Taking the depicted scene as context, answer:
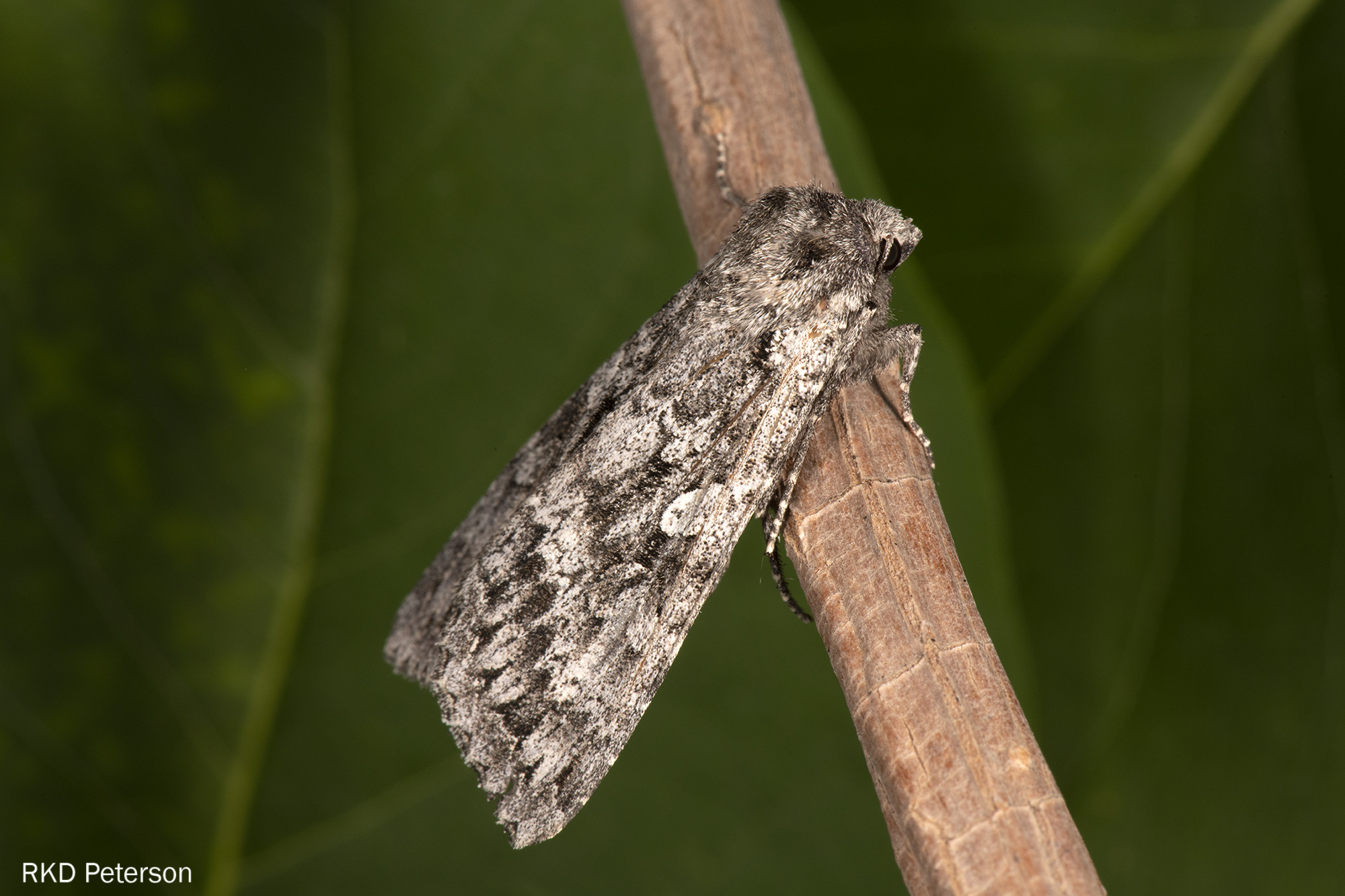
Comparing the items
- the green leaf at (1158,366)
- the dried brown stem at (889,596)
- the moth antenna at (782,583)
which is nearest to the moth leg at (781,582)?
the moth antenna at (782,583)

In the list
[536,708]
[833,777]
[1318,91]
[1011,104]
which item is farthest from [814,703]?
[1318,91]

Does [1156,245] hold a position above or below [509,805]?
above

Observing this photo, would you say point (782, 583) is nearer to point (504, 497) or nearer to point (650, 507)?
point (650, 507)

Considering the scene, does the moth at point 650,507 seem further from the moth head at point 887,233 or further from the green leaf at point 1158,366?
the green leaf at point 1158,366

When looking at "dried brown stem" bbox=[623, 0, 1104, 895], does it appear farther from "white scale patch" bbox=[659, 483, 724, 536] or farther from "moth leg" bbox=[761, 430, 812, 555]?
"white scale patch" bbox=[659, 483, 724, 536]

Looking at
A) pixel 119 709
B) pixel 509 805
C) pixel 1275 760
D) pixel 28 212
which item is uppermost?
pixel 28 212

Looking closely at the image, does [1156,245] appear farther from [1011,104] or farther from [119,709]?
[119,709]
